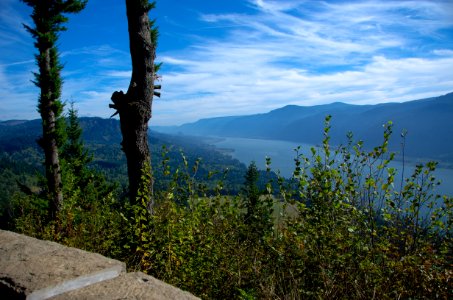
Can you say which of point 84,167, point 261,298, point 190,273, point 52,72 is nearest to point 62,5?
point 52,72

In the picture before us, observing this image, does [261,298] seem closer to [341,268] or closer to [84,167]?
[341,268]

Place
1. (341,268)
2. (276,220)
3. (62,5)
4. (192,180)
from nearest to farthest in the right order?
(341,268), (192,180), (276,220), (62,5)

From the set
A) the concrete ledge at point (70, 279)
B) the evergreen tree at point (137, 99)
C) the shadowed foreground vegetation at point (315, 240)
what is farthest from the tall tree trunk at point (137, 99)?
the concrete ledge at point (70, 279)

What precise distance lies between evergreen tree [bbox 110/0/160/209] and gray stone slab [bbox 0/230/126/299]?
2.39 m

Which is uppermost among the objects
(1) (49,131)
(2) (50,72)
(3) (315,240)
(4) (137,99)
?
(2) (50,72)

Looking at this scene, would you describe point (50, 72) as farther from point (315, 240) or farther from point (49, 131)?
point (315, 240)

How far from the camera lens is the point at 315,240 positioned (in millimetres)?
4133

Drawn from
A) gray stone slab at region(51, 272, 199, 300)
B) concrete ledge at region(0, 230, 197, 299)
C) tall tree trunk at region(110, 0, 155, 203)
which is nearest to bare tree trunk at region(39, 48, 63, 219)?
tall tree trunk at region(110, 0, 155, 203)

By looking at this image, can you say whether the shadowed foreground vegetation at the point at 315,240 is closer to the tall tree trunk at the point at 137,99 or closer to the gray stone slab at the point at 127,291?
the tall tree trunk at the point at 137,99

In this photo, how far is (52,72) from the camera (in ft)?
43.9

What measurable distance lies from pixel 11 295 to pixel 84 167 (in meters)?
26.1

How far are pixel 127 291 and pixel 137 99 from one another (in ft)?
12.6

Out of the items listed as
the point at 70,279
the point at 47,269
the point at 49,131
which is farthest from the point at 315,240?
the point at 49,131

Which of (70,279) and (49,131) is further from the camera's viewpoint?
(49,131)
